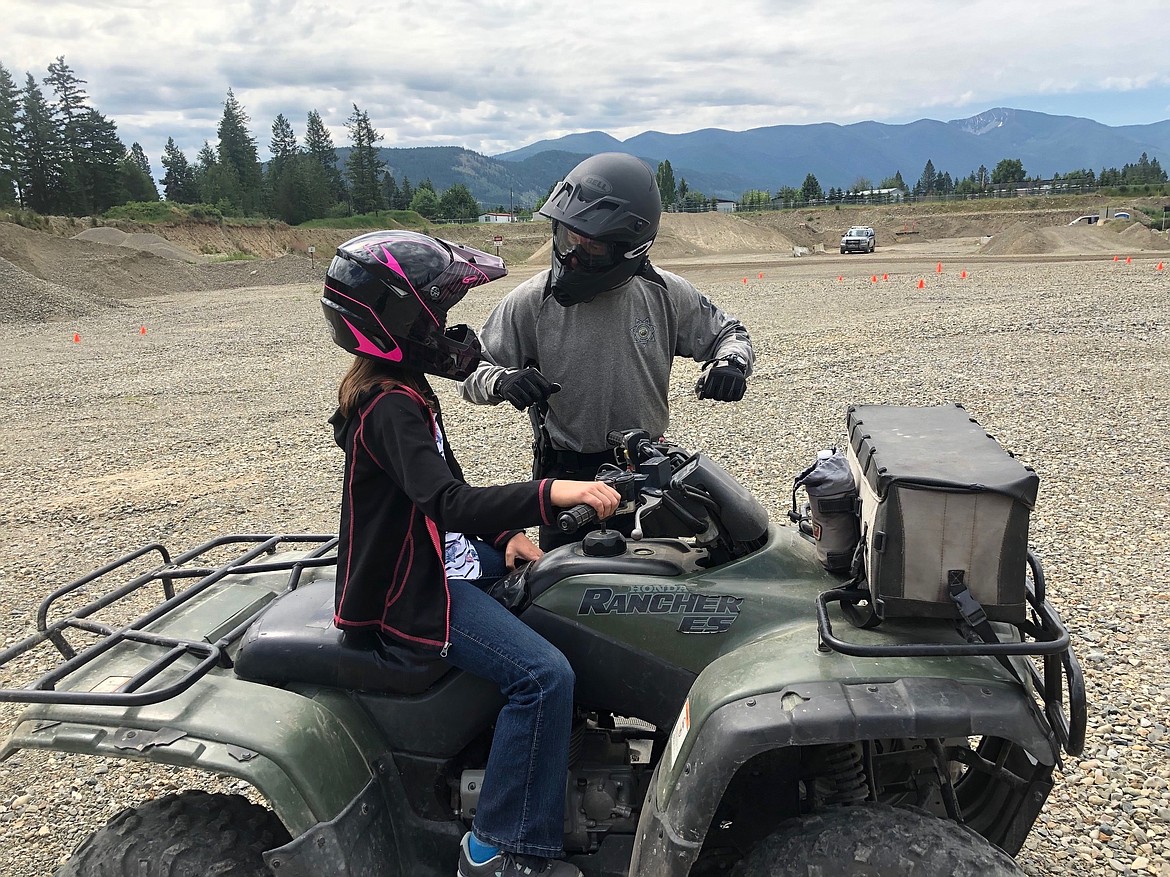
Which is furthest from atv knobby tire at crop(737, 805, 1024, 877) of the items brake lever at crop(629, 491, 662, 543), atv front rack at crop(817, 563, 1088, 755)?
brake lever at crop(629, 491, 662, 543)

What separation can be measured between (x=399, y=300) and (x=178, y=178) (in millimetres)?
111571

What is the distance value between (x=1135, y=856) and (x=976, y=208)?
230 ft

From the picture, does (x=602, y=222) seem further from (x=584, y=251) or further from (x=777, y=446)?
(x=777, y=446)

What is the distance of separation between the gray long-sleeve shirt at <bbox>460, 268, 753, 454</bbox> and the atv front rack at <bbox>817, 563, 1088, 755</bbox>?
5.20ft

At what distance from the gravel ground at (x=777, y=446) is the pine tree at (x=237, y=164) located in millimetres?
70068

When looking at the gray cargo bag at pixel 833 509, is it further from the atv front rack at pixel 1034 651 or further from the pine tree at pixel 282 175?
the pine tree at pixel 282 175

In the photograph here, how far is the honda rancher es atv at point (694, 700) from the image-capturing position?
6.75ft

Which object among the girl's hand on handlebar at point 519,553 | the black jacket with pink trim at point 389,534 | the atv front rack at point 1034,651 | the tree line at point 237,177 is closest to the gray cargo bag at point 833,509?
the atv front rack at point 1034,651

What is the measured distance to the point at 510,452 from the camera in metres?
8.95

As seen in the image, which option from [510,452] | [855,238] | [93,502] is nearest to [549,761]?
[510,452]

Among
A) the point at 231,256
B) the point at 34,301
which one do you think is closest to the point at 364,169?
the point at 231,256

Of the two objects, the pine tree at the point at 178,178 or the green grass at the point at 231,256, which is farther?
the pine tree at the point at 178,178

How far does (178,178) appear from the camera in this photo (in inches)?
3932

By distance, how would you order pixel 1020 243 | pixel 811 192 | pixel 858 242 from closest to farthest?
1. pixel 1020 243
2. pixel 858 242
3. pixel 811 192
